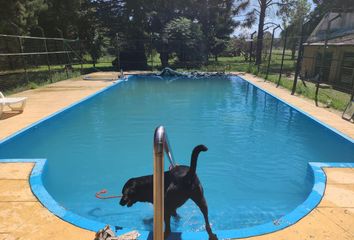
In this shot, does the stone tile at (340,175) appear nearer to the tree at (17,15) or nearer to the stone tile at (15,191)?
the stone tile at (15,191)

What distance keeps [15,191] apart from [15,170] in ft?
2.38

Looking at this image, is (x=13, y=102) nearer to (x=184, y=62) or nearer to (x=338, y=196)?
(x=338, y=196)

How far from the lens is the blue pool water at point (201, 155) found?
153 inches

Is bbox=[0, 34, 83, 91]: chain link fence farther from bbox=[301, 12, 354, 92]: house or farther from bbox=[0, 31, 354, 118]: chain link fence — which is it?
bbox=[301, 12, 354, 92]: house

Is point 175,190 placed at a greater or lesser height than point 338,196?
greater

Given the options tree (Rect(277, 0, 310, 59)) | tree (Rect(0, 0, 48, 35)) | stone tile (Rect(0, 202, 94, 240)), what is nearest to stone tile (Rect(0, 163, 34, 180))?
stone tile (Rect(0, 202, 94, 240))

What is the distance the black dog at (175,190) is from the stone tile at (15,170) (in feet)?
6.57

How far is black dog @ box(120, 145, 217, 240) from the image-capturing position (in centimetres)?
265

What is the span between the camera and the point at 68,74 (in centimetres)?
1669

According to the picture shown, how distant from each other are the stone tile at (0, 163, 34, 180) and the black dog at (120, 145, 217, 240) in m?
2.00

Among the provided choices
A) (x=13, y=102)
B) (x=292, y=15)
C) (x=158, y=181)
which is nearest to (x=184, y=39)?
(x=13, y=102)

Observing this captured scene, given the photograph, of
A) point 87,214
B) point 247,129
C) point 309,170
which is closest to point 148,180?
point 87,214

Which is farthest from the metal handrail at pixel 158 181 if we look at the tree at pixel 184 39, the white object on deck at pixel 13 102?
the tree at pixel 184 39

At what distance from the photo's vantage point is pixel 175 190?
2646 mm
